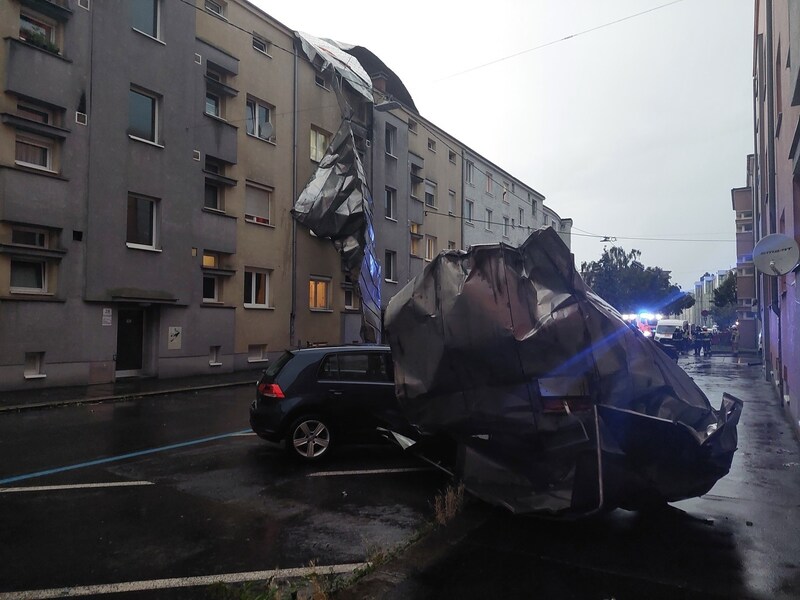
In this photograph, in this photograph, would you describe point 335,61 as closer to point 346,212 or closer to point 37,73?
point 346,212

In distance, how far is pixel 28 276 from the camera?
47.5 ft

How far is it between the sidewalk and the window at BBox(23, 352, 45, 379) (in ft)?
1.50

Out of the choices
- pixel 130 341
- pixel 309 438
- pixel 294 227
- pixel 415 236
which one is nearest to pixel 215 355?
pixel 130 341

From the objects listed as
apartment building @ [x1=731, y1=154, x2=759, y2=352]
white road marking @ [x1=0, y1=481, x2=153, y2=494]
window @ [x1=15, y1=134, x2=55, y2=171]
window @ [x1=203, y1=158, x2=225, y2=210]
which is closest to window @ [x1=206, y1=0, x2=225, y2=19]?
window @ [x1=203, y1=158, x2=225, y2=210]

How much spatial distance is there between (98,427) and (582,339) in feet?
28.2

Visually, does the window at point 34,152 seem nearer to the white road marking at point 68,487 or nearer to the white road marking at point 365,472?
the white road marking at point 68,487

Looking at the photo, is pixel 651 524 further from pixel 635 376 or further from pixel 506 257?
pixel 506 257

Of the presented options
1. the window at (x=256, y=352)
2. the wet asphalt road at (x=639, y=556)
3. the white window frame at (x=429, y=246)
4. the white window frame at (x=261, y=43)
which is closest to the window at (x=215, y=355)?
the window at (x=256, y=352)

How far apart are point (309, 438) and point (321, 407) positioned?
1.36 feet

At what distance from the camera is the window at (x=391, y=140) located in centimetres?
2928

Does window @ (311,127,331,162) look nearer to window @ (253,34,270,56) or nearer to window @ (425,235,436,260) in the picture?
window @ (253,34,270,56)

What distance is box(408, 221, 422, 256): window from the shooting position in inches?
1250

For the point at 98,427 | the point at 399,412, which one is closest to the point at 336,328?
the point at 98,427

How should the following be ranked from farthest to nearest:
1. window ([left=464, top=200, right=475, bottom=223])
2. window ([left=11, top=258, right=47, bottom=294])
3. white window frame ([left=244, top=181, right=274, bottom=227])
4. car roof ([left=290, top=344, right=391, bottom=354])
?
1. window ([left=464, top=200, right=475, bottom=223])
2. white window frame ([left=244, top=181, right=274, bottom=227])
3. window ([left=11, top=258, right=47, bottom=294])
4. car roof ([left=290, top=344, right=391, bottom=354])
